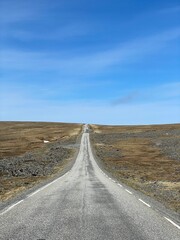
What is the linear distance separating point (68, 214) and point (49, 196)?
7696 millimetres

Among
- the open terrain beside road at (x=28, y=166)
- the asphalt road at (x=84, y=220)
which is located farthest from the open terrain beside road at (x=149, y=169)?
the open terrain beside road at (x=28, y=166)

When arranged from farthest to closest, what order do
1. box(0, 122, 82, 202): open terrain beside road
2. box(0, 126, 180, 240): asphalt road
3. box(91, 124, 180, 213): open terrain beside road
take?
box(0, 122, 82, 202): open terrain beside road → box(91, 124, 180, 213): open terrain beside road → box(0, 126, 180, 240): asphalt road

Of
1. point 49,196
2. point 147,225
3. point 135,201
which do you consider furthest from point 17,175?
point 147,225

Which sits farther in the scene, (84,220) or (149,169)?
(149,169)

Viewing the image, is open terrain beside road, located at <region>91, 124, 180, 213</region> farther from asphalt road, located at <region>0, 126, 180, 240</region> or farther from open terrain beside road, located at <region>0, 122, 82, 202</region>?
open terrain beside road, located at <region>0, 122, 82, 202</region>

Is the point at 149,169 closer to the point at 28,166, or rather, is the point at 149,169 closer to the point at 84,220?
the point at 28,166

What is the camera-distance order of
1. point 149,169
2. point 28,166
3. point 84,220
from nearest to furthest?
1. point 84,220
2. point 149,169
3. point 28,166

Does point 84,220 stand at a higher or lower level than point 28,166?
higher

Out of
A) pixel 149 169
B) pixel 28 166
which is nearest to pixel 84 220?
pixel 149 169

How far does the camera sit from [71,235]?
44.0 ft

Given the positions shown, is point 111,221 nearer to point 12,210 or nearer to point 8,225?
point 8,225

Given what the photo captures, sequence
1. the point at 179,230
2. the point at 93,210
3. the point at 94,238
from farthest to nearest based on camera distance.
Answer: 1. the point at 93,210
2. the point at 179,230
3. the point at 94,238

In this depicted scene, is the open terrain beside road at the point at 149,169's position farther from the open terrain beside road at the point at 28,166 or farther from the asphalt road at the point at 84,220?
the open terrain beside road at the point at 28,166

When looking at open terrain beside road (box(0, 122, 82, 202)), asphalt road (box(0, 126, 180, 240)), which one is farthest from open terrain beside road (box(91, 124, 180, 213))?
open terrain beside road (box(0, 122, 82, 202))
